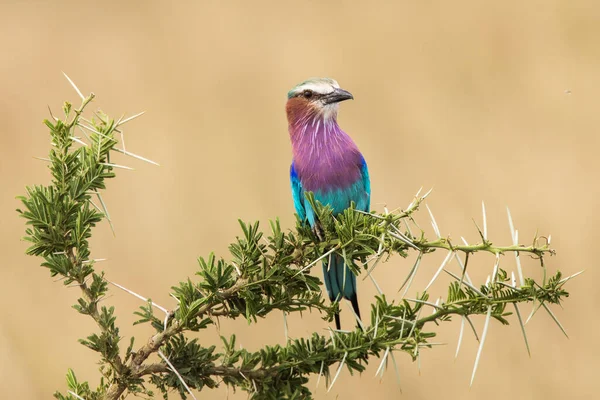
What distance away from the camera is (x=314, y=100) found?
4.34 feet

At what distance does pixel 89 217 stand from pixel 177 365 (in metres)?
0.20

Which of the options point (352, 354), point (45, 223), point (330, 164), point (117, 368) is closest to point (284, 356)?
point (352, 354)


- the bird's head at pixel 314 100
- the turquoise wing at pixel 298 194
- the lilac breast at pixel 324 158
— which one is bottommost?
the turquoise wing at pixel 298 194

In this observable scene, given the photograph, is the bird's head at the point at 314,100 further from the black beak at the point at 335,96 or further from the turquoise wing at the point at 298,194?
the turquoise wing at the point at 298,194

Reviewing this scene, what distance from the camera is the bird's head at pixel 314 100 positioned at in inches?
51.3

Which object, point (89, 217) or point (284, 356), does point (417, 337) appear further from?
point (89, 217)

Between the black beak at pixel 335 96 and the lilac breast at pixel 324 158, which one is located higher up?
the black beak at pixel 335 96

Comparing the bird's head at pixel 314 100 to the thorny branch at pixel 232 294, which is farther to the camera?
the bird's head at pixel 314 100

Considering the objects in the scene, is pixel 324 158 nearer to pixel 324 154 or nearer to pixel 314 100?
pixel 324 154

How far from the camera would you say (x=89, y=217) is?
2.42 ft

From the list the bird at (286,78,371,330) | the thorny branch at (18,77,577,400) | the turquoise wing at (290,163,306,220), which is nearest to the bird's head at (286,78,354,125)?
the bird at (286,78,371,330)

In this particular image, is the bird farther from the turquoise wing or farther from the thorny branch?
the thorny branch

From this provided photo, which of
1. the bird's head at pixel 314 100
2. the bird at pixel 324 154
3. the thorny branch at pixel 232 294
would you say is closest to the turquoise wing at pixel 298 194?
the bird at pixel 324 154

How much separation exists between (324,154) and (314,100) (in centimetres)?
11
